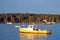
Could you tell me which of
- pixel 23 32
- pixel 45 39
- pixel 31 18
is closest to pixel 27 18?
pixel 31 18

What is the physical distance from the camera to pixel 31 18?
193m

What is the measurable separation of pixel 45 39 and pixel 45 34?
13617 millimetres

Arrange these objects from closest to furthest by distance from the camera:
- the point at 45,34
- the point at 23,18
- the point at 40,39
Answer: the point at 40,39
the point at 45,34
the point at 23,18

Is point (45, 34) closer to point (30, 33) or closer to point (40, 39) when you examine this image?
point (30, 33)

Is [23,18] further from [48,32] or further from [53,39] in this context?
[53,39]

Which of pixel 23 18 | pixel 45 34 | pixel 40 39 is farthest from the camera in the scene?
pixel 23 18

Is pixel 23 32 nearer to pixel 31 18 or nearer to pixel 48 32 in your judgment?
pixel 48 32

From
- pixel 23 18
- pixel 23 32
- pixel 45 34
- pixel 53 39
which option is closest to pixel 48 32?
pixel 45 34

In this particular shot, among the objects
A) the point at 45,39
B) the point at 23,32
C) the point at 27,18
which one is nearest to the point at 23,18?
the point at 27,18

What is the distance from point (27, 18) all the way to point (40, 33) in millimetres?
116162

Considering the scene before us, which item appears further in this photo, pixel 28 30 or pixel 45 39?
pixel 28 30

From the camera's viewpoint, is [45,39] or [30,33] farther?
[30,33]

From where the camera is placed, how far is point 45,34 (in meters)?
76.6

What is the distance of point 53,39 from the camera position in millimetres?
62969
